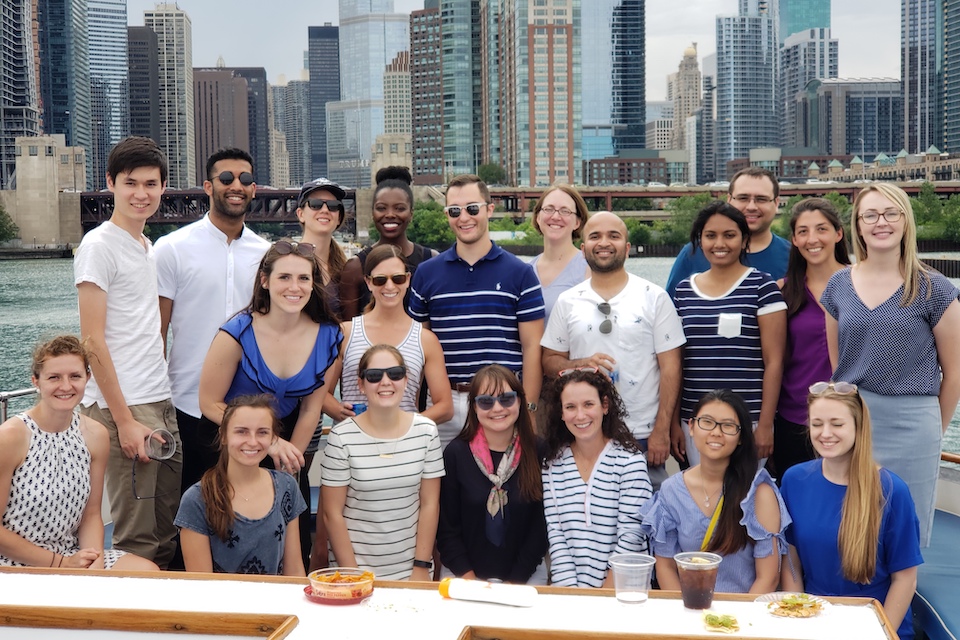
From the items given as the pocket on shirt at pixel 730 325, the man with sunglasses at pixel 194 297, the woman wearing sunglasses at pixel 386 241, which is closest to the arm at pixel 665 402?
the pocket on shirt at pixel 730 325

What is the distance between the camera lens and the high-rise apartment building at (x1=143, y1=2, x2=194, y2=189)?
152 metres

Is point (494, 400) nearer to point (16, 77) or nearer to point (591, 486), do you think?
point (591, 486)

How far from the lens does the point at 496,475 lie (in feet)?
11.1

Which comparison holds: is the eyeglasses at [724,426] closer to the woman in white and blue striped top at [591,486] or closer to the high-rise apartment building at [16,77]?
the woman in white and blue striped top at [591,486]

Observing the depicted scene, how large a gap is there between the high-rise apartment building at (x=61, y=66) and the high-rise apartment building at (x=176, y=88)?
19853 mm

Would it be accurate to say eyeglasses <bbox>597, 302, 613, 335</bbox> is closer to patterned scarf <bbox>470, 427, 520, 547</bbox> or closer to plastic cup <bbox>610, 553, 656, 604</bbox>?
patterned scarf <bbox>470, 427, 520, 547</bbox>

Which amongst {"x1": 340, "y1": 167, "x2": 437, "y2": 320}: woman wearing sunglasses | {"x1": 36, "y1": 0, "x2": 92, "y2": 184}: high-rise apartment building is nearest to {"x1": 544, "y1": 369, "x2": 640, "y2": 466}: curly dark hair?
{"x1": 340, "y1": 167, "x2": 437, "y2": 320}: woman wearing sunglasses

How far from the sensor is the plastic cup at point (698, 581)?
228 cm

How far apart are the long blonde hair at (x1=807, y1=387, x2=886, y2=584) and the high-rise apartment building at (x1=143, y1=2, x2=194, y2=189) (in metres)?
151

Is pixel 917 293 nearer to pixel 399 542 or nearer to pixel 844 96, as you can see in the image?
pixel 399 542

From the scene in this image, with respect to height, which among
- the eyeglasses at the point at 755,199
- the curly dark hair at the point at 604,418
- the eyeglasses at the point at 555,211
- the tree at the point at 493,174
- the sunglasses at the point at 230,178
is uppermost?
the tree at the point at 493,174

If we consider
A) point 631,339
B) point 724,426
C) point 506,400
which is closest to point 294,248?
point 506,400

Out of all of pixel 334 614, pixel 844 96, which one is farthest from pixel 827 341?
pixel 844 96

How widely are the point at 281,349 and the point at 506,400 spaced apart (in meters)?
0.79
